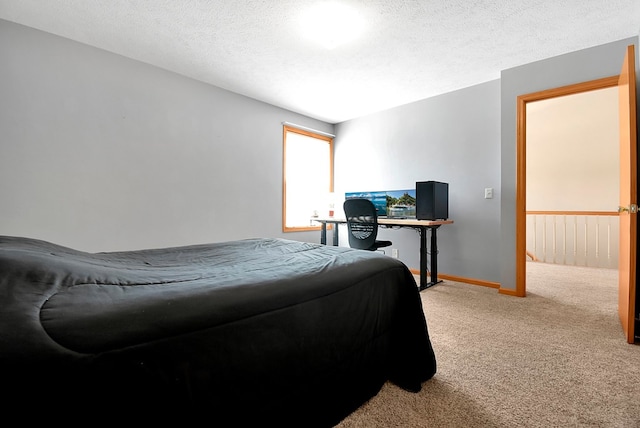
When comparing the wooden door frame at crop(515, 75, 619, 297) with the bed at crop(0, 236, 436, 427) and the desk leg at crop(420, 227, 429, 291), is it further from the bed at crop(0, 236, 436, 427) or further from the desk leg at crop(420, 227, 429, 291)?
the bed at crop(0, 236, 436, 427)

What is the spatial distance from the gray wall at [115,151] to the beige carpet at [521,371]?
265 centimetres

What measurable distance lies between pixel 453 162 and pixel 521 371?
266cm

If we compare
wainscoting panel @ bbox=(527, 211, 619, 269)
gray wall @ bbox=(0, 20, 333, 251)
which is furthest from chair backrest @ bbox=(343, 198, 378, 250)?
wainscoting panel @ bbox=(527, 211, 619, 269)

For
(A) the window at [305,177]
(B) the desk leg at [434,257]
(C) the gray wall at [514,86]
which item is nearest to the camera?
(C) the gray wall at [514,86]

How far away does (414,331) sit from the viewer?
4.87 ft

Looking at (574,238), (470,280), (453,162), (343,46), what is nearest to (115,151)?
(343,46)

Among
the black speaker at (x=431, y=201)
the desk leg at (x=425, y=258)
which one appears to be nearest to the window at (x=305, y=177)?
the black speaker at (x=431, y=201)

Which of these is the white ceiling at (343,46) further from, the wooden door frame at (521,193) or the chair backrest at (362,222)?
the chair backrest at (362,222)

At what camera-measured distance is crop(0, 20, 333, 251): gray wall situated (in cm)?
239

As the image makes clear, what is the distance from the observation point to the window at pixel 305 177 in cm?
446

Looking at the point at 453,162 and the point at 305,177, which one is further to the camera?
the point at 305,177

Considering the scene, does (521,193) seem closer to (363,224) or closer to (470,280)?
(470,280)

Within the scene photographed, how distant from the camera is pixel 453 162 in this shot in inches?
147

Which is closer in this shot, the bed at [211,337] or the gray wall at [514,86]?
the bed at [211,337]
